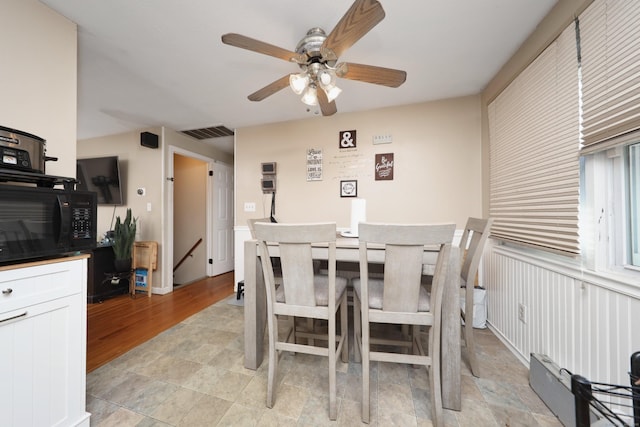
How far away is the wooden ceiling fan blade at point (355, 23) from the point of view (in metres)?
1.01

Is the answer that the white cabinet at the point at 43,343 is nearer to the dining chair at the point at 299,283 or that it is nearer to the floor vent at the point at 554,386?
the dining chair at the point at 299,283

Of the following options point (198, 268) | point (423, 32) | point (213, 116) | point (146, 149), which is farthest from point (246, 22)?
point (198, 268)

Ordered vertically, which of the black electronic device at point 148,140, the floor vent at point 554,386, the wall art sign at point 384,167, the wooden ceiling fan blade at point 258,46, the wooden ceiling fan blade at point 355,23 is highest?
the black electronic device at point 148,140

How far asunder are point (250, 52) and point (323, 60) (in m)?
0.75

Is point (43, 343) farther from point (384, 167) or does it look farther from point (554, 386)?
point (384, 167)

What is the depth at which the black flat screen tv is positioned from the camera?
3.30 m

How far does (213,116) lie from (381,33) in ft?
7.52

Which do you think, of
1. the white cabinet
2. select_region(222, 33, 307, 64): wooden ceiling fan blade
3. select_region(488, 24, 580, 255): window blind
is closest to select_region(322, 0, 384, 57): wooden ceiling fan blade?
select_region(222, 33, 307, 64): wooden ceiling fan blade

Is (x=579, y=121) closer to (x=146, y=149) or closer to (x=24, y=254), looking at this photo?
(x=24, y=254)

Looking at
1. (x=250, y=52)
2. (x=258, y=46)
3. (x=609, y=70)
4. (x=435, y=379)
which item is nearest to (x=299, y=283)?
(x=435, y=379)

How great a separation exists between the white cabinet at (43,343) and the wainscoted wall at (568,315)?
2.59 meters

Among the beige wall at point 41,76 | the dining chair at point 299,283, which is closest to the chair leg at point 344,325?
the dining chair at point 299,283

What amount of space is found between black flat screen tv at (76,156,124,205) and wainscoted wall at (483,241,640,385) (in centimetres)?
482

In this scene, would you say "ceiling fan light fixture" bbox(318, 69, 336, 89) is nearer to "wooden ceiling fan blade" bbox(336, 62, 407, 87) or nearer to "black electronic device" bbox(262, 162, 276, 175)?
"wooden ceiling fan blade" bbox(336, 62, 407, 87)
